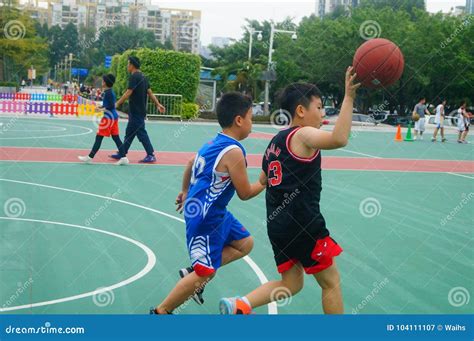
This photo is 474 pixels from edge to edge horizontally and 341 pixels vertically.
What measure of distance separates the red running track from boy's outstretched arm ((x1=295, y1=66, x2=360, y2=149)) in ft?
31.6

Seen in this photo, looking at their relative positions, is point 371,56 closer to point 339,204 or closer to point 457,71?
point 339,204

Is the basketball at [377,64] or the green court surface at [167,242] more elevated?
the basketball at [377,64]

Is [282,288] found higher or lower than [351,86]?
lower

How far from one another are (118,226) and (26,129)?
44.7 feet

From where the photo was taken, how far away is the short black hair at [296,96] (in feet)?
14.1

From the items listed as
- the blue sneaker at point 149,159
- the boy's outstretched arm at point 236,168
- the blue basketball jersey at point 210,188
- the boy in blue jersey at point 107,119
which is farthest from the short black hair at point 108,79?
the boy's outstretched arm at point 236,168

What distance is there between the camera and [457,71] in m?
42.9

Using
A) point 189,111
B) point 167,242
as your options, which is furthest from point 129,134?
point 189,111

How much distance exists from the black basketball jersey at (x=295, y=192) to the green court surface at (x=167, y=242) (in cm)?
114

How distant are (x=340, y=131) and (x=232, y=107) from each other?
0.99 metres

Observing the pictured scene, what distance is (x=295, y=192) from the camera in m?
4.21

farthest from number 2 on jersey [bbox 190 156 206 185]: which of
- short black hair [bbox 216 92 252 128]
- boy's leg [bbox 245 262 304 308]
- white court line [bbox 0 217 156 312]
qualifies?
white court line [bbox 0 217 156 312]

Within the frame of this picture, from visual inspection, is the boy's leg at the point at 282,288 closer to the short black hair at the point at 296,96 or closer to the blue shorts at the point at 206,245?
the blue shorts at the point at 206,245

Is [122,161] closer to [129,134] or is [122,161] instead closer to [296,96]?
[129,134]
